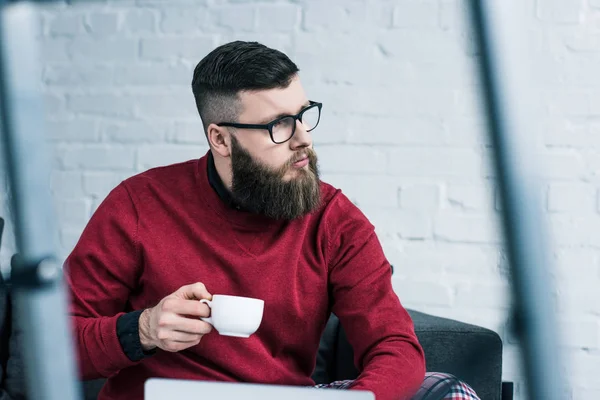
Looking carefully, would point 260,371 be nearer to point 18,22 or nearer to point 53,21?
point 18,22

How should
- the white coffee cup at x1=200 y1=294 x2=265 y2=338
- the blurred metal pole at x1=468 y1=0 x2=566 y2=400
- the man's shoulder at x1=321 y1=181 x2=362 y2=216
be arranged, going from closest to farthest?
the blurred metal pole at x1=468 y1=0 x2=566 y2=400 < the white coffee cup at x1=200 y1=294 x2=265 y2=338 < the man's shoulder at x1=321 y1=181 x2=362 y2=216

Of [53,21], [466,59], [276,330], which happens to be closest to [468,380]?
[276,330]

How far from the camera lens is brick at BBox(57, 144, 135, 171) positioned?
2148 millimetres

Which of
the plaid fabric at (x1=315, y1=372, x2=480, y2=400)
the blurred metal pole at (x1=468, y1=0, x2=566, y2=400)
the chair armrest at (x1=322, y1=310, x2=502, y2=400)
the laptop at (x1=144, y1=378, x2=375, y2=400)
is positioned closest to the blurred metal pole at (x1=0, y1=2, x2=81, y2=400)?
the blurred metal pole at (x1=468, y1=0, x2=566, y2=400)

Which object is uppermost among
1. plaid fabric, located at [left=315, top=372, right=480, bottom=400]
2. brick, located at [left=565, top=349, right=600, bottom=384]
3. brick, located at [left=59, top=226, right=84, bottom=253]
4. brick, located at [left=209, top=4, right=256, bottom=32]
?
brick, located at [left=209, top=4, right=256, bottom=32]

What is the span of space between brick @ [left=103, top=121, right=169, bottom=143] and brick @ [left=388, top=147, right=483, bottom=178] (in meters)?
0.64

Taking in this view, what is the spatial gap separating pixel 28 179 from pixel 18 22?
7cm

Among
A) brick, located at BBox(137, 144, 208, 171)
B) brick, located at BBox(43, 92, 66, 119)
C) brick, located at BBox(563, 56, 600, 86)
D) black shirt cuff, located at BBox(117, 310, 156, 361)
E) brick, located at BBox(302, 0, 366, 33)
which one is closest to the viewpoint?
black shirt cuff, located at BBox(117, 310, 156, 361)

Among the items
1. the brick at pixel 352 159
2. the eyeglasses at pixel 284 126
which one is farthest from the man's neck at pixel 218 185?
the brick at pixel 352 159

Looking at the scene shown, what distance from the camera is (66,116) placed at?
7.23 feet

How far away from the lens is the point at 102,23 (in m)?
2.19

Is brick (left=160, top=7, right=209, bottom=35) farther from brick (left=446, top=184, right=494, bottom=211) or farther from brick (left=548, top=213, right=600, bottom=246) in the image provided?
brick (left=548, top=213, right=600, bottom=246)

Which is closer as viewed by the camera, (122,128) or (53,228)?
(53,228)

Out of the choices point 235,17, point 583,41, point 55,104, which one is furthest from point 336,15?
point 55,104
